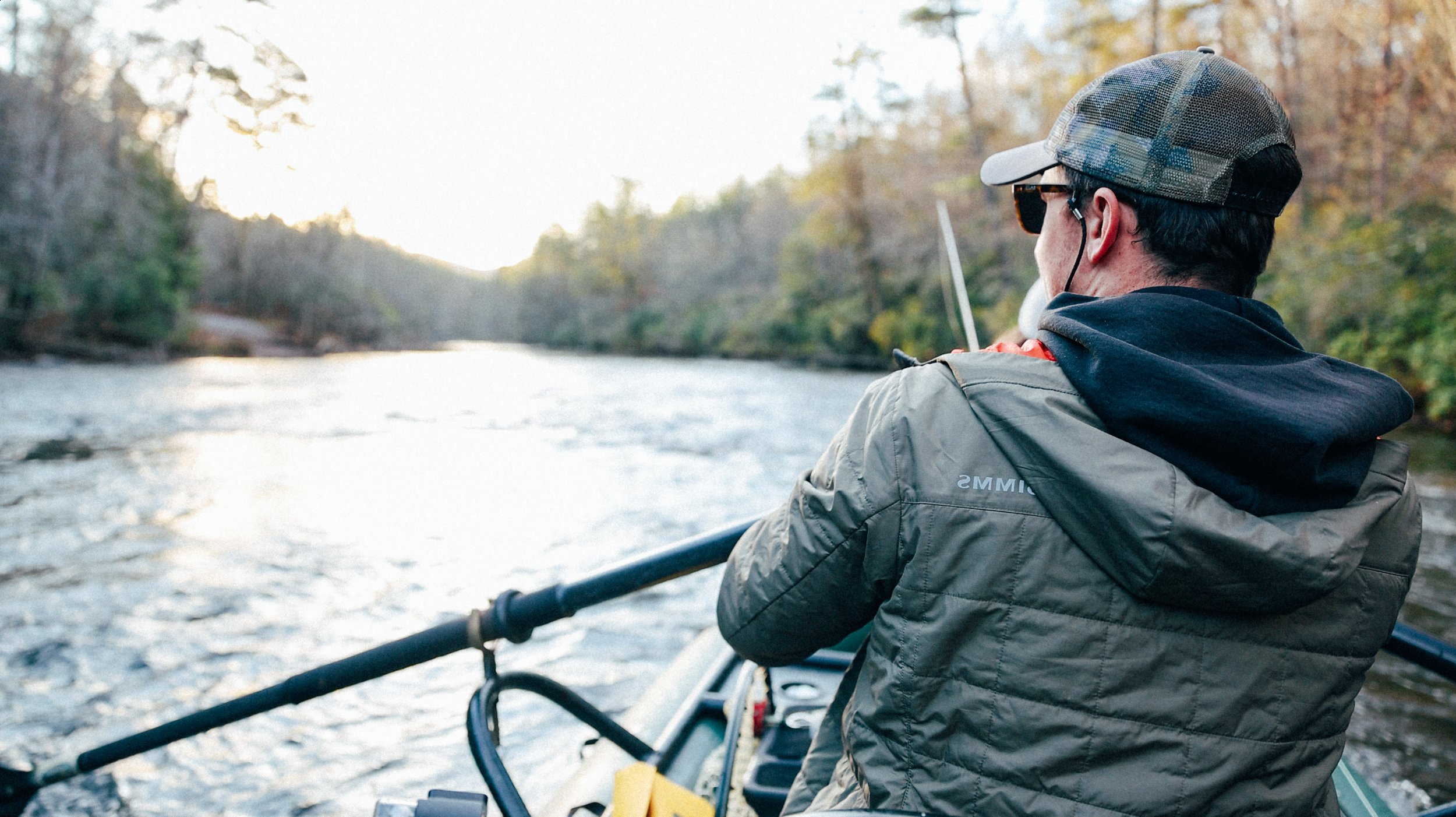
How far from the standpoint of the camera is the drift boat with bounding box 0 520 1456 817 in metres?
1.42

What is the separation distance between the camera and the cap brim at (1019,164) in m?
1.14

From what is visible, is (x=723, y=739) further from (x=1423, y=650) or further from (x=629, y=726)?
(x=1423, y=650)

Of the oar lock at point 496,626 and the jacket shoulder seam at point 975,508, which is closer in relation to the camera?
the jacket shoulder seam at point 975,508

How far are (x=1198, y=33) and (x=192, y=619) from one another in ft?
62.1

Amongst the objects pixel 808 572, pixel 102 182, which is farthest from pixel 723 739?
pixel 102 182

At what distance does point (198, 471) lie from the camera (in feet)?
25.1

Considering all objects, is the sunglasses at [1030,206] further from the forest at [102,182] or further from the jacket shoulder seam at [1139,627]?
the forest at [102,182]

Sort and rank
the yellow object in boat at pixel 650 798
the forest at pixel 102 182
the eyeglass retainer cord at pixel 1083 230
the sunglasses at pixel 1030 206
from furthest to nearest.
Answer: the forest at pixel 102 182 → the yellow object in boat at pixel 650 798 → the sunglasses at pixel 1030 206 → the eyeglass retainer cord at pixel 1083 230

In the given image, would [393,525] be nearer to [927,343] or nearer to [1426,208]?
[1426,208]

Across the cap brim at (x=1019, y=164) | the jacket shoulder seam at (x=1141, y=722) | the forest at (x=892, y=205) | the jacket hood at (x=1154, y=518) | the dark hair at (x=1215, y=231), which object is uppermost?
the forest at (x=892, y=205)

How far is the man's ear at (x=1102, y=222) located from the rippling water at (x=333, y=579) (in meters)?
2.64

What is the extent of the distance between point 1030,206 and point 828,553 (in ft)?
2.36

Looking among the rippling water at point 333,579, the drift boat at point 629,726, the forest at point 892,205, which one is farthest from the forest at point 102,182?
the drift boat at point 629,726

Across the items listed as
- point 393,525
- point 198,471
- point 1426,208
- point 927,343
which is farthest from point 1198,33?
point 198,471
